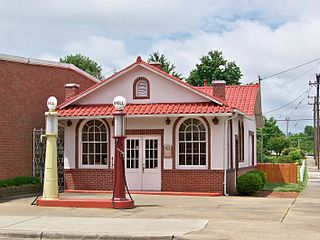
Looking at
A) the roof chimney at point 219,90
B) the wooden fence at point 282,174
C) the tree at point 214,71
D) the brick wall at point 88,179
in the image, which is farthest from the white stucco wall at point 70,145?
the tree at point 214,71

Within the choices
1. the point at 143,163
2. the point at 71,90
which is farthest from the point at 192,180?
the point at 71,90

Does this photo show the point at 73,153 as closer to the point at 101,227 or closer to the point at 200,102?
the point at 200,102

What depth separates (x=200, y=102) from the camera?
21547 millimetres

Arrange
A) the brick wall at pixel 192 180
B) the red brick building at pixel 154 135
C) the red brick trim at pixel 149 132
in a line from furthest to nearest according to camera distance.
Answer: the red brick trim at pixel 149 132 → the red brick building at pixel 154 135 → the brick wall at pixel 192 180

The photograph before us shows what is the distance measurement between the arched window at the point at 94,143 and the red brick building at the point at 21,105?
2.18 m

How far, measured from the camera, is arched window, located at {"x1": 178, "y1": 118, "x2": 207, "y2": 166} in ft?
70.2

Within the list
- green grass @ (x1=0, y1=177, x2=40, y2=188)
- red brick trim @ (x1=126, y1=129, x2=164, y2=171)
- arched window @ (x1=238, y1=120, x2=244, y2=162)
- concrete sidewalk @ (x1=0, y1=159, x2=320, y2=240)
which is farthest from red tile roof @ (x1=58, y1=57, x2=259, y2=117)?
concrete sidewalk @ (x1=0, y1=159, x2=320, y2=240)

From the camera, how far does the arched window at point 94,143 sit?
74.2 feet

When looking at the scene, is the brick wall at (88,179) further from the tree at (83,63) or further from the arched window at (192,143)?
the tree at (83,63)

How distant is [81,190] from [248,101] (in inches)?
381

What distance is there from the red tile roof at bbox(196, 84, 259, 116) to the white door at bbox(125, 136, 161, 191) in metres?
6.16

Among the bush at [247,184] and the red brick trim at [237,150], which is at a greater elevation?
the red brick trim at [237,150]

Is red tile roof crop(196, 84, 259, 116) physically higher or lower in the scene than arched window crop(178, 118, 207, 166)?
higher

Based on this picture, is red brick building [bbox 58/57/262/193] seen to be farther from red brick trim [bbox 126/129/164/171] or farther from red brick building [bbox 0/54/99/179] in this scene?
red brick building [bbox 0/54/99/179]
